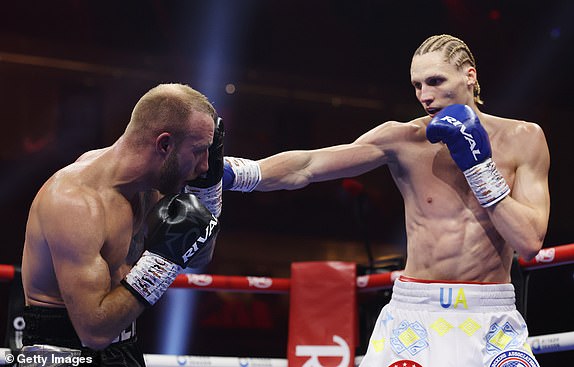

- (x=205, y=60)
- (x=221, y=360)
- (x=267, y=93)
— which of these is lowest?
(x=221, y=360)

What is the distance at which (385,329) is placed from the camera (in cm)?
231

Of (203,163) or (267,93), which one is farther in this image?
(267,93)

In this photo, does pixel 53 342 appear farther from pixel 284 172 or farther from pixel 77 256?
pixel 284 172

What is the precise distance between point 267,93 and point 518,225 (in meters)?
4.76

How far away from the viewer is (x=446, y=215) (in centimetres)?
236

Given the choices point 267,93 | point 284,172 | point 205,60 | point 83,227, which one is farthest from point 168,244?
point 267,93

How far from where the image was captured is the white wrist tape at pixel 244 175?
7.59 feet

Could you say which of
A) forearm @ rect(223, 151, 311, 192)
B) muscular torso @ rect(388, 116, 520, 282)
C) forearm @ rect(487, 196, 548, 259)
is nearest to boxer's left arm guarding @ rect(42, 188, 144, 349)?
forearm @ rect(223, 151, 311, 192)

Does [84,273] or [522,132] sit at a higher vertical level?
[522,132]

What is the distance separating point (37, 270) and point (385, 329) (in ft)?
3.34

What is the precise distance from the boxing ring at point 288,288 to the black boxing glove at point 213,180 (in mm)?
744

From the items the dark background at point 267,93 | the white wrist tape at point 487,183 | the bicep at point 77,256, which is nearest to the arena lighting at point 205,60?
the dark background at point 267,93

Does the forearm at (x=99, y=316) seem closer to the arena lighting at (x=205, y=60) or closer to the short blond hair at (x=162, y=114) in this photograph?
the short blond hair at (x=162, y=114)

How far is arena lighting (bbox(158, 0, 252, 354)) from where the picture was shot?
19.5 ft
